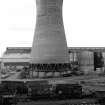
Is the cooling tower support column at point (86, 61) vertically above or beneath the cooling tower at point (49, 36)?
beneath

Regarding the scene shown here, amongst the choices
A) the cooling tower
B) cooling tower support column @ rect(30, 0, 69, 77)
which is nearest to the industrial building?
cooling tower support column @ rect(30, 0, 69, 77)

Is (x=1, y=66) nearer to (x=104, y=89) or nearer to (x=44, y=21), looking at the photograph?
(x=44, y=21)

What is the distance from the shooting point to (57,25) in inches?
1459

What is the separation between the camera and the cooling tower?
1443 inches

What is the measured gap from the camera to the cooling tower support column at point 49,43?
36.6 m

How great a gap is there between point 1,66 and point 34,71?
34.7m

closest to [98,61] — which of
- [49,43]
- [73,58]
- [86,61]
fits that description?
[86,61]

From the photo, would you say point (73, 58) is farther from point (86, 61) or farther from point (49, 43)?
point (49, 43)

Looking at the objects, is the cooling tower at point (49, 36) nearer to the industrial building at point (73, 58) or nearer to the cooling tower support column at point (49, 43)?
the cooling tower support column at point (49, 43)

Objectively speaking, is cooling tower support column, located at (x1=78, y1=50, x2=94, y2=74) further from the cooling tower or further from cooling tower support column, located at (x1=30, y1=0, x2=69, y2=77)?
the cooling tower

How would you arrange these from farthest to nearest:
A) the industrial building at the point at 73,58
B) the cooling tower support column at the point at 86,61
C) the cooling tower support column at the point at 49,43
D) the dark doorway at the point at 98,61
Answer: the dark doorway at the point at 98,61 < the industrial building at the point at 73,58 < the cooling tower support column at the point at 86,61 < the cooling tower support column at the point at 49,43

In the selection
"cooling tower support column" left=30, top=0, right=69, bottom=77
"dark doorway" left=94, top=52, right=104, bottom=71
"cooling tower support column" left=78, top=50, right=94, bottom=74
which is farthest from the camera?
"dark doorway" left=94, top=52, right=104, bottom=71

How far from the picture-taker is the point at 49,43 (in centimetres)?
3659

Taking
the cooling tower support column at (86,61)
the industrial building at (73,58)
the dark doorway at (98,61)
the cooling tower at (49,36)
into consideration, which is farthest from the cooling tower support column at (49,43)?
the dark doorway at (98,61)
